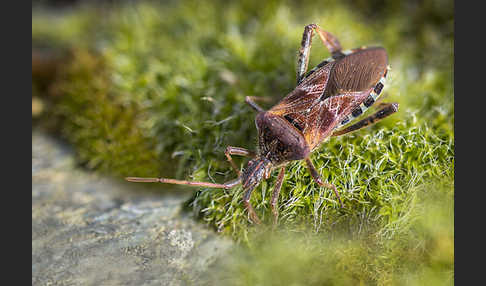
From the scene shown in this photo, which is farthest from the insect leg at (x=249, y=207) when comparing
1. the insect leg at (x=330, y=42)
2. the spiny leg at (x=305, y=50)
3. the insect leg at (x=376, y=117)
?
the insect leg at (x=330, y=42)

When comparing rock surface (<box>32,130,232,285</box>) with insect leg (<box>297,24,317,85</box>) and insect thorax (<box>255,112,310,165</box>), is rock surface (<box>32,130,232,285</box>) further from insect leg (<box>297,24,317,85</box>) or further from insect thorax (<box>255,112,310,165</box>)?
insect leg (<box>297,24,317,85</box>)

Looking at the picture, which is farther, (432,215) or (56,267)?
(56,267)

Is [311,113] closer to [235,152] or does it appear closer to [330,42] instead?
[235,152]

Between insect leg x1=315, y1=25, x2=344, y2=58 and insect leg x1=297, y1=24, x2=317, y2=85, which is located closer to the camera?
insect leg x1=297, y1=24, x2=317, y2=85

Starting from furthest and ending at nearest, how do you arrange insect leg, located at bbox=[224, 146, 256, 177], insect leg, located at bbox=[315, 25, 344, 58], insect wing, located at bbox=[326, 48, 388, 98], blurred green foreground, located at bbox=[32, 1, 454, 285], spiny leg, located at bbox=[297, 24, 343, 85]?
1. insect leg, located at bbox=[315, 25, 344, 58]
2. spiny leg, located at bbox=[297, 24, 343, 85]
3. insect wing, located at bbox=[326, 48, 388, 98]
4. insect leg, located at bbox=[224, 146, 256, 177]
5. blurred green foreground, located at bbox=[32, 1, 454, 285]

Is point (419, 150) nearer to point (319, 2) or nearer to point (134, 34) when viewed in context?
point (319, 2)

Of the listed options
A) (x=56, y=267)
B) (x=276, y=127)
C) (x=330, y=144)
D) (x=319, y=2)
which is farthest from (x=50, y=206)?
(x=319, y=2)

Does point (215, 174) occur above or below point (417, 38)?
below

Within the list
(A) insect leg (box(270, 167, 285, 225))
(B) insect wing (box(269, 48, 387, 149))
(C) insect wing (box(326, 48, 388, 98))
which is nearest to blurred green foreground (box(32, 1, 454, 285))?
(A) insect leg (box(270, 167, 285, 225))

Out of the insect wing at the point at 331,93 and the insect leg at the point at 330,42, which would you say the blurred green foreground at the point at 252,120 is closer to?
the insect leg at the point at 330,42
